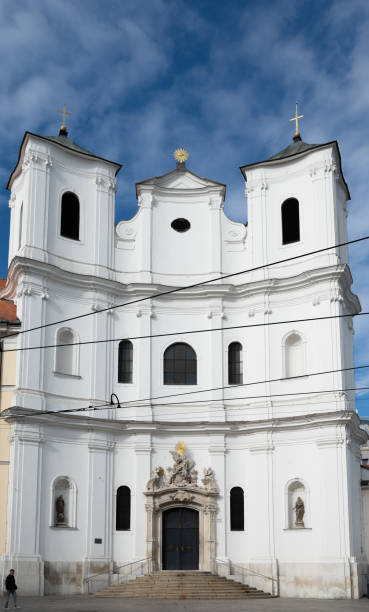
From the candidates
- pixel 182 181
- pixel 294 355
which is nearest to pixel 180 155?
pixel 182 181

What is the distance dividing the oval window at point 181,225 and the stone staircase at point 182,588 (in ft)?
48.4

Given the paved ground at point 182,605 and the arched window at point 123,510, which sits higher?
the arched window at point 123,510

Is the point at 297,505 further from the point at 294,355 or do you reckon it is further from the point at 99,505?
the point at 99,505

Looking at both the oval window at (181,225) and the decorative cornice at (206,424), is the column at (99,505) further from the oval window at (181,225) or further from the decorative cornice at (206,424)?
the oval window at (181,225)

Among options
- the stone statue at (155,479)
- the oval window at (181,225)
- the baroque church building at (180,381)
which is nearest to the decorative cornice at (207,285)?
the baroque church building at (180,381)

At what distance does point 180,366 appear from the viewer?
115 ft

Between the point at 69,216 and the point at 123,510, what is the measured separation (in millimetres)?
12463

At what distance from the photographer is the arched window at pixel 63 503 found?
31.1m

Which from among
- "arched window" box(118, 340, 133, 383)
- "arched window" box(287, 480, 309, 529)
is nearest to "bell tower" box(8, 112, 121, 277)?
"arched window" box(118, 340, 133, 383)

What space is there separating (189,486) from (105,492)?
3350 mm

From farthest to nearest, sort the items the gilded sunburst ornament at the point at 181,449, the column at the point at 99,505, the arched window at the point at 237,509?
the gilded sunburst ornament at the point at 181,449 → the arched window at the point at 237,509 → the column at the point at 99,505

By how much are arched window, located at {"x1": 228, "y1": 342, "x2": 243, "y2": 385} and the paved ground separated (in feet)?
30.3

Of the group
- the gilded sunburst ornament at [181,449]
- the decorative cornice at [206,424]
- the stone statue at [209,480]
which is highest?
the decorative cornice at [206,424]

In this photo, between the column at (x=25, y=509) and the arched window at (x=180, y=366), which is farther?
the arched window at (x=180, y=366)
